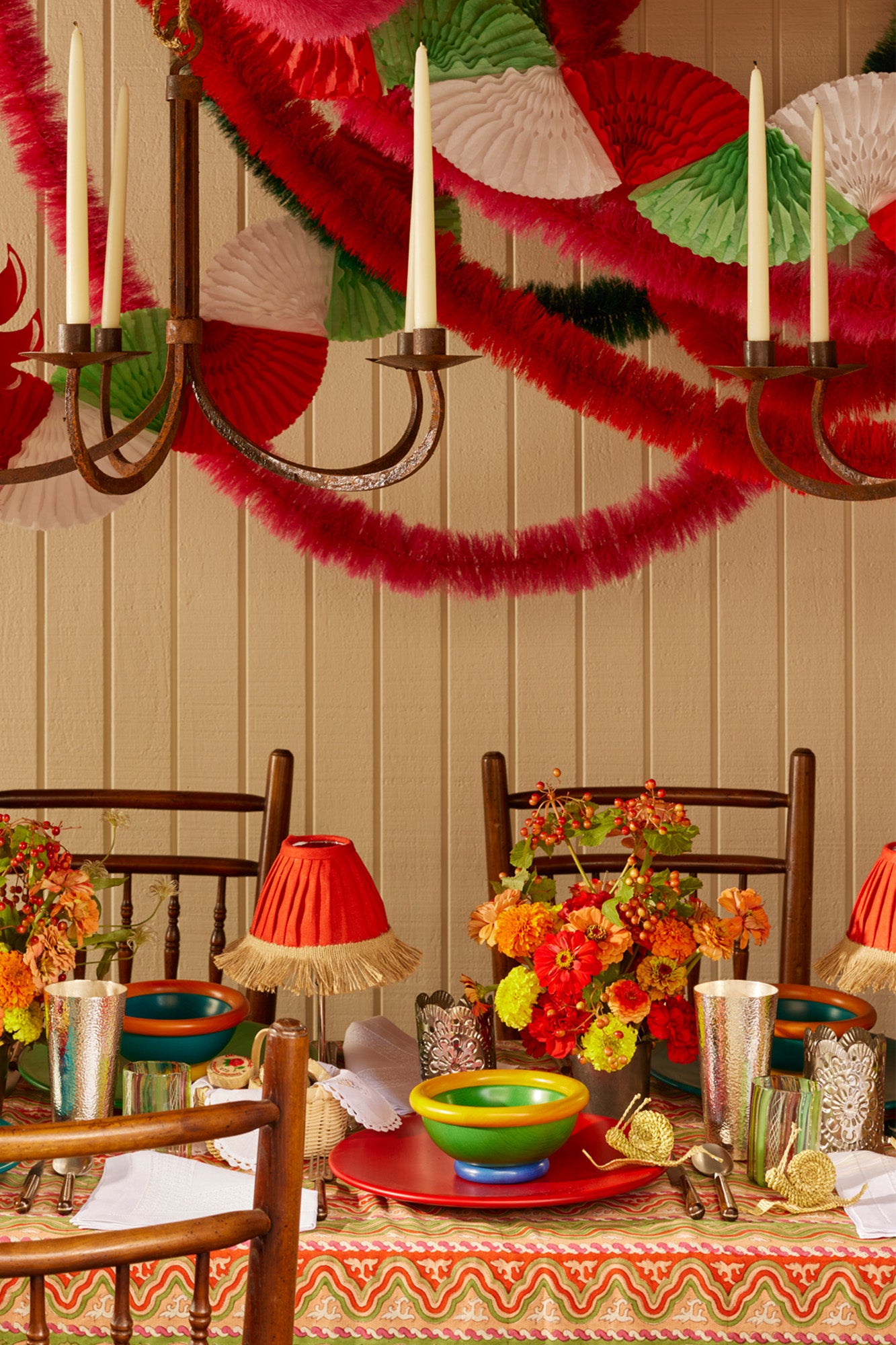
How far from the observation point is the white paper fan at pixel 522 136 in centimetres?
201

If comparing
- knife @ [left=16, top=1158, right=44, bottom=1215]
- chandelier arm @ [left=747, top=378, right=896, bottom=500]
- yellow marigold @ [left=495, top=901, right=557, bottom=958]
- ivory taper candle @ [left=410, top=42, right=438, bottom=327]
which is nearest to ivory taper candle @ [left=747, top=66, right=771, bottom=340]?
chandelier arm @ [left=747, top=378, right=896, bottom=500]

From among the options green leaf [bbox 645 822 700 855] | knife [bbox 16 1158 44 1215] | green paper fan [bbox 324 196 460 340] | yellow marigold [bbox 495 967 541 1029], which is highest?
green paper fan [bbox 324 196 460 340]

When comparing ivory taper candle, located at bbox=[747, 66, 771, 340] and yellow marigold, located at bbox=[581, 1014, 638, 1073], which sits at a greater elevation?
ivory taper candle, located at bbox=[747, 66, 771, 340]

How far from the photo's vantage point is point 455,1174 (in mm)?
1048

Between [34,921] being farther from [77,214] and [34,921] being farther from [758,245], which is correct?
[758,245]

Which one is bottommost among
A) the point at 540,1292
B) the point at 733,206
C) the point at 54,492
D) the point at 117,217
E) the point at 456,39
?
the point at 540,1292

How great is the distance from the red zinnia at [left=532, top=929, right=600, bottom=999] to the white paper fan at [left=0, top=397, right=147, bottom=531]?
1209mm

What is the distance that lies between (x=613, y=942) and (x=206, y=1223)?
539mm

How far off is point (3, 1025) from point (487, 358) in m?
1.33

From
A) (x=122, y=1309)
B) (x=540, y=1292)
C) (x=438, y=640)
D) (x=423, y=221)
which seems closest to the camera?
(x=122, y=1309)

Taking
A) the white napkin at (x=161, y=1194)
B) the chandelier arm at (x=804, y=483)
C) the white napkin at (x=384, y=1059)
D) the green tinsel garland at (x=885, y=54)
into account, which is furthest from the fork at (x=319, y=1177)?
the green tinsel garland at (x=885, y=54)

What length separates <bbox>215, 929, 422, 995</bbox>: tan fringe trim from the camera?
3.91ft

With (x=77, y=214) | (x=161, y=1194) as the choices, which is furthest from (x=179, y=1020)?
(x=77, y=214)

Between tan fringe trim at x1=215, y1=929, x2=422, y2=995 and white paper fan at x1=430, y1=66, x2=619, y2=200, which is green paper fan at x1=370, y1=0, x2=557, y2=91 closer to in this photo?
white paper fan at x1=430, y1=66, x2=619, y2=200
